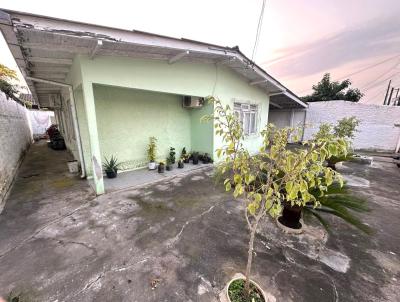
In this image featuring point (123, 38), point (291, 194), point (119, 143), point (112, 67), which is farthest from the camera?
point (119, 143)

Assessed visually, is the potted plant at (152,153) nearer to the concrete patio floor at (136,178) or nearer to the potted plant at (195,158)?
the concrete patio floor at (136,178)

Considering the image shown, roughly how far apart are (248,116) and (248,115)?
0.15 ft

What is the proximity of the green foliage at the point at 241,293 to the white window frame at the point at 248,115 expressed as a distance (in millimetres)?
5973

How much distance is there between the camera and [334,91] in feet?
44.1

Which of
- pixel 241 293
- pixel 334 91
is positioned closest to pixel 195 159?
pixel 241 293

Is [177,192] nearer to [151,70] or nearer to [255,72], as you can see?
[151,70]

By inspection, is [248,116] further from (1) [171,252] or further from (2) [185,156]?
(1) [171,252]

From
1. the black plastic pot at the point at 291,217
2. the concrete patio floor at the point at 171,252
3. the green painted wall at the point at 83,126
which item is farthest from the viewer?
the green painted wall at the point at 83,126

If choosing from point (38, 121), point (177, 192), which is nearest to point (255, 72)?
point (177, 192)

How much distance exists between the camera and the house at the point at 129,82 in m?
2.86

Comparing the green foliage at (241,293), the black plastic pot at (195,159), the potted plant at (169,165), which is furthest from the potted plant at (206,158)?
the green foliage at (241,293)

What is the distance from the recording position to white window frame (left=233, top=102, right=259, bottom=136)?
705 centimetres

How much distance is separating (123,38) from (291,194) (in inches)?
139

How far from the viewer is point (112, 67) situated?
3.73 meters
